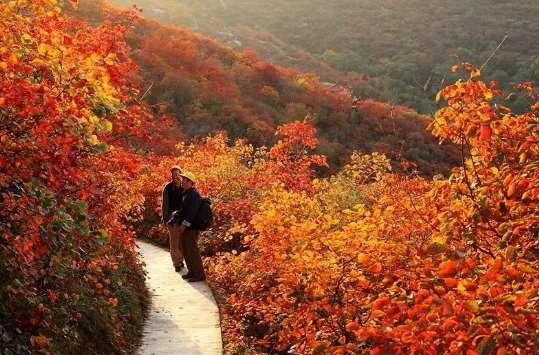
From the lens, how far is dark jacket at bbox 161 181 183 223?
32.5 ft

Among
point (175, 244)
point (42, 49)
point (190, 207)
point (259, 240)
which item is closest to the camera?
point (42, 49)

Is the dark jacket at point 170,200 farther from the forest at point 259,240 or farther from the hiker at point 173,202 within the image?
the forest at point 259,240

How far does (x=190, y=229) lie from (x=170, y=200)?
2.01ft

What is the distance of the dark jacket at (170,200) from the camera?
9906 mm

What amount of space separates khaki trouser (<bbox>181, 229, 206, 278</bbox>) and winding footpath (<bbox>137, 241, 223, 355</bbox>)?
0.66 feet

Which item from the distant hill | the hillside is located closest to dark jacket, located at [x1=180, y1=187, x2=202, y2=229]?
the distant hill

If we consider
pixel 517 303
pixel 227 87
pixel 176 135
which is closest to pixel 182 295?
pixel 517 303

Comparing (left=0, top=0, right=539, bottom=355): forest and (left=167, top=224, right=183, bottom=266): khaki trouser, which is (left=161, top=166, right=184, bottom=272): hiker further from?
(left=0, top=0, right=539, bottom=355): forest

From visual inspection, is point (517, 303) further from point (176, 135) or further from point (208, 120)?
point (208, 120)

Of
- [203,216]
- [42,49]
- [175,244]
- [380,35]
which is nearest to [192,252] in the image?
[175,244]

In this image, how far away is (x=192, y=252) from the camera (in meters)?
9.84

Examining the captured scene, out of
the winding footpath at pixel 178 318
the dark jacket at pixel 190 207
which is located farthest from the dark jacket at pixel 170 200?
the winding footpath at pixel 178 318

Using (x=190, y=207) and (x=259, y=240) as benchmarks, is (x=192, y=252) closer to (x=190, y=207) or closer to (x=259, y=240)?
(x=190, y=207)

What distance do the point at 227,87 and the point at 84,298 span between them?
86.4 feet
